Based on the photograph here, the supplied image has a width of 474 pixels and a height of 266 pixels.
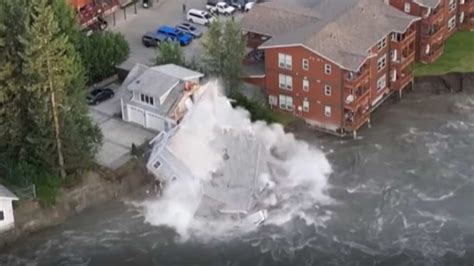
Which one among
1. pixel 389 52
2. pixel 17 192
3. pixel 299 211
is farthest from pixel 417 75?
pixel 17 192

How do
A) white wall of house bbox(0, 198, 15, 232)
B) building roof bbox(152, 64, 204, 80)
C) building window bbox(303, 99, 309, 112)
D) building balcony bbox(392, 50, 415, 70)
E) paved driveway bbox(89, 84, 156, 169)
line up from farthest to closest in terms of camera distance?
building balcony bbox(392, 50, 415, 70) < building window bbox(303, 99, 309, 112) < building roof bbox(152, 64, 204, 80) < paved driveway bbox(89, 84, 156, 169) < white wall of house bbox(0, 198, 15, 232)

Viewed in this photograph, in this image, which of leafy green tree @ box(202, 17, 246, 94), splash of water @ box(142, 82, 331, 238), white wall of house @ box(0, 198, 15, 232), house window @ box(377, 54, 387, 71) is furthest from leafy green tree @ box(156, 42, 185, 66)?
white wall of house @ box(0, 198, 15, 232)

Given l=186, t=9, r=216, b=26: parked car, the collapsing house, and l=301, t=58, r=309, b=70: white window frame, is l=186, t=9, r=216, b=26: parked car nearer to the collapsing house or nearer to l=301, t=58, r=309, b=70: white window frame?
l=301, t=58, r=309, b=70: white window frame

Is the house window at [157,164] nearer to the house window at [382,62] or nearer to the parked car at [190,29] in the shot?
the house window at [382,62]

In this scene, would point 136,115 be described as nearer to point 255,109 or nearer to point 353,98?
point 255,109

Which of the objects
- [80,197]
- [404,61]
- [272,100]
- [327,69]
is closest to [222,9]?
[272,100]

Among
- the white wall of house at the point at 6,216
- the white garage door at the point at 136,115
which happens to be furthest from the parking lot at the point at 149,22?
the white wall of house at the point at 6,216

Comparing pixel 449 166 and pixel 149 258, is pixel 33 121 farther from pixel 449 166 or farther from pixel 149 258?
pixel 449 166
